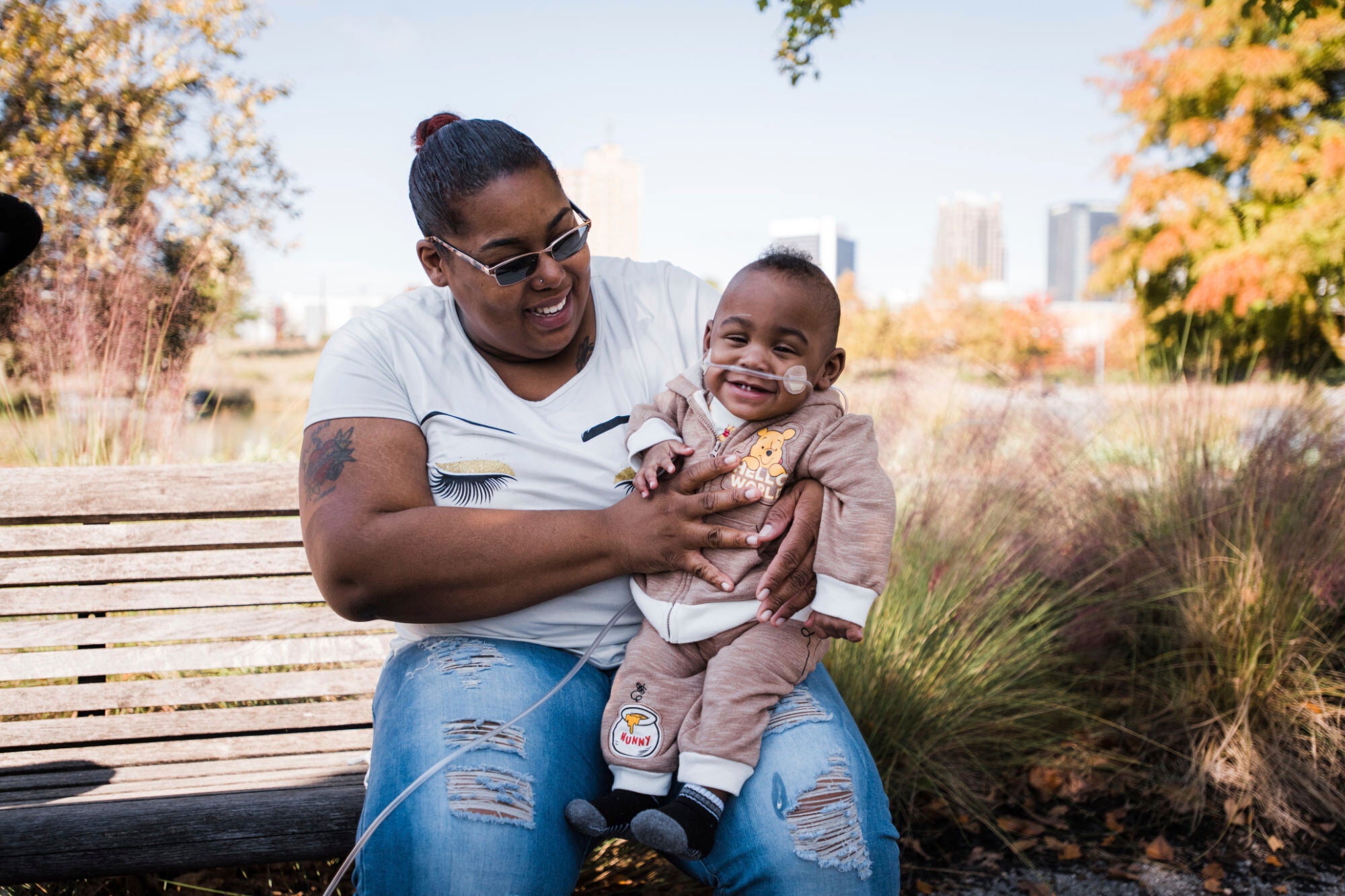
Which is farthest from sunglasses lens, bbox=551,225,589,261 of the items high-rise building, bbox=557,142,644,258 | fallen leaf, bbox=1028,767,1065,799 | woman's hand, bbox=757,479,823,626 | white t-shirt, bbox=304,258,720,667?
high-rise building, bbox=557,142,644,258

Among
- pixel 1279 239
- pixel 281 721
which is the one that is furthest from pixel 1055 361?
pixel 281 721

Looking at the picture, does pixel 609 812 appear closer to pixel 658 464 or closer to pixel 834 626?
pixel 834 626

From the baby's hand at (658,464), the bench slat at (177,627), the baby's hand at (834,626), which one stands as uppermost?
the baby's hand at (658,464)

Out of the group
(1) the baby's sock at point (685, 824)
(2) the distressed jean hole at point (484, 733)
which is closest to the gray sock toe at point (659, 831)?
(1) the baby's sock at point (685, 824)

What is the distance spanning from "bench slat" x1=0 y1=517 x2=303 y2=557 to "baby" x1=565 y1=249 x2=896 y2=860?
1.30 metres

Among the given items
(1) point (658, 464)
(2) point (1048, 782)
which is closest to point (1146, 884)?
(2) point (1048, 782)

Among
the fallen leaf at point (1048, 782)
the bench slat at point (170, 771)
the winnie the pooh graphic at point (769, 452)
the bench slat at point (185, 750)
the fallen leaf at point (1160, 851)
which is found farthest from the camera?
the fallen leaf at point (1048, 782)

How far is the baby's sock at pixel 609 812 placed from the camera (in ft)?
5.13

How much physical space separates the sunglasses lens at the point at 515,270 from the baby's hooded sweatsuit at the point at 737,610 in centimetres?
38

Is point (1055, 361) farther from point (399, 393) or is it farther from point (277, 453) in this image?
point (399, 393)

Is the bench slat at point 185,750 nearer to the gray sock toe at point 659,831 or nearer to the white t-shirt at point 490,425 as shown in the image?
the white t-shirt at point 490,425

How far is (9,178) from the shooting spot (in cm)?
698

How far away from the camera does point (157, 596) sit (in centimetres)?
259

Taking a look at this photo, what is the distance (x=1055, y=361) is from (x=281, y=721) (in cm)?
2645
